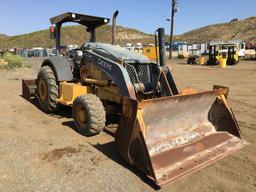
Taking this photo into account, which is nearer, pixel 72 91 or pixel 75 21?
pixel 72 91

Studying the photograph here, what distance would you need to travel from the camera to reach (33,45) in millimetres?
82562

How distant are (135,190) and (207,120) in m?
2.35

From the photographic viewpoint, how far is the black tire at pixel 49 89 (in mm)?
6652

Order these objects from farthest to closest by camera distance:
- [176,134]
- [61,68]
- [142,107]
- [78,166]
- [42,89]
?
[42,89]
[61,68]
[176,134]
[78,166]
[142,107]

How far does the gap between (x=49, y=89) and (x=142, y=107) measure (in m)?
3.11

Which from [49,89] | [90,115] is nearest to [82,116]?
[90,115]

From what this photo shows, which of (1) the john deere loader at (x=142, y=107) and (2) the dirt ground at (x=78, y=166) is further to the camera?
(1) the john deere loader at (x=142, y=107)

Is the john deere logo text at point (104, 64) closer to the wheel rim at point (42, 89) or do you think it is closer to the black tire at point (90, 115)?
the black tire at point (90, 115)

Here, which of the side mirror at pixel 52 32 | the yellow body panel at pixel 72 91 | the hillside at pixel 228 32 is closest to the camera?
the yellow body panel at pixel 72 91

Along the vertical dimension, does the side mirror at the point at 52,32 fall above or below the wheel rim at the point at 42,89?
above

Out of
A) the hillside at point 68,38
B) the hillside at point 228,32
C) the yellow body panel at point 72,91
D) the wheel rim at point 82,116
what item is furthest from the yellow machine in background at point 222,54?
the hillside at point 68,38

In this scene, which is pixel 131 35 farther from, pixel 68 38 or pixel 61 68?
pixel 61 68

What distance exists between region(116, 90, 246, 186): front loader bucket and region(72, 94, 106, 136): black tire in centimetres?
99

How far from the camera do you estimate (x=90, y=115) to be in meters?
5.22
